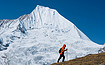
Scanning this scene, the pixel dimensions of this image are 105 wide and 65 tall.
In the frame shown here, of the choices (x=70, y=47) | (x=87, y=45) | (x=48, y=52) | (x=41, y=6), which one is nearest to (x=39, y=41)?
(x=48, y=52)

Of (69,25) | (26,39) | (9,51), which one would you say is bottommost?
(9,51)

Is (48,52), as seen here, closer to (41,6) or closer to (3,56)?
(3,56)

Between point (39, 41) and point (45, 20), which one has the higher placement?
point (45, 20)

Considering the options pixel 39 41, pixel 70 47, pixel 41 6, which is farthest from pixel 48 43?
pixel 41 6

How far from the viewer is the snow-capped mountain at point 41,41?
2712 inches

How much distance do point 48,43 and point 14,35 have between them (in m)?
22.2

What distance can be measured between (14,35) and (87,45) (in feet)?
136

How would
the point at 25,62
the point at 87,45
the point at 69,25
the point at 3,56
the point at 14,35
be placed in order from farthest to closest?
the point at 69,25 < the point at 14,35 < the point at 87,45 < the point at 3,56 < the point at 25,62

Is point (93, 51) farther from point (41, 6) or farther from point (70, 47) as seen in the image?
point (41, 6)

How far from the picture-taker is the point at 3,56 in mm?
71250

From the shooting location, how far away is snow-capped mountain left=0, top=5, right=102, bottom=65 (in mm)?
68875

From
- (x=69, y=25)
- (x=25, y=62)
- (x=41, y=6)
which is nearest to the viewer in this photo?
(x=25, y=62)

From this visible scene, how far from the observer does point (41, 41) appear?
8325cm

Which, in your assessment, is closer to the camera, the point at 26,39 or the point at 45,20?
the point at 26,39
